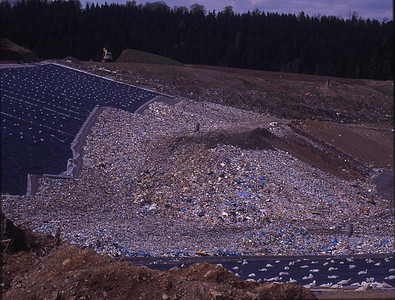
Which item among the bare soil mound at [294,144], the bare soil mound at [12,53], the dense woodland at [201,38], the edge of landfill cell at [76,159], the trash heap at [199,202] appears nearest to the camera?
the trash heap at [199,202]

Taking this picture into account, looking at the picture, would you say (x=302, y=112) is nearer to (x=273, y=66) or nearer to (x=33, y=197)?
(x=273, y=66)

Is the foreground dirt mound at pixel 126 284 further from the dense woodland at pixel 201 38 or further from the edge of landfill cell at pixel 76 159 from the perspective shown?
the dense woodland at pixel 201 38

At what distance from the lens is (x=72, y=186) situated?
35.7 feet

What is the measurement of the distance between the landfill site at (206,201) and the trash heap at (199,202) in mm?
34

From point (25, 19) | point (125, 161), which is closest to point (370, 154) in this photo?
point (125, 161)

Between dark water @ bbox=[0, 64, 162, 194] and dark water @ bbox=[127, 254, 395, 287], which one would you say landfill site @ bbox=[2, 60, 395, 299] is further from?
dark water @ bbox=[0, 64, 162, 194]

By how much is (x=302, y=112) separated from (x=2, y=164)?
18.2 metres

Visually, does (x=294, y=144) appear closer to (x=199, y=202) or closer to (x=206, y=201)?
(x=206, y=201)

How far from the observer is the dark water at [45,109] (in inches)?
425

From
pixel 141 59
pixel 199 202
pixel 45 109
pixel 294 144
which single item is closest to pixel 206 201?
pixel 199 202

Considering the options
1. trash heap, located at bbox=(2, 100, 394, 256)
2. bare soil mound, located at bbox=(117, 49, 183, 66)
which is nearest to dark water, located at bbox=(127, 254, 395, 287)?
trash heap, located at bbox=(2, 100, 394, 256)

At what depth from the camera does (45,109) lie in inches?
574

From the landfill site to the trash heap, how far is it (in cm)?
3

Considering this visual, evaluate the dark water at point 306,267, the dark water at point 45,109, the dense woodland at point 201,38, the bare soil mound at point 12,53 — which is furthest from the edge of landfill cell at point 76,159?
the dense woodland at point 201,38
